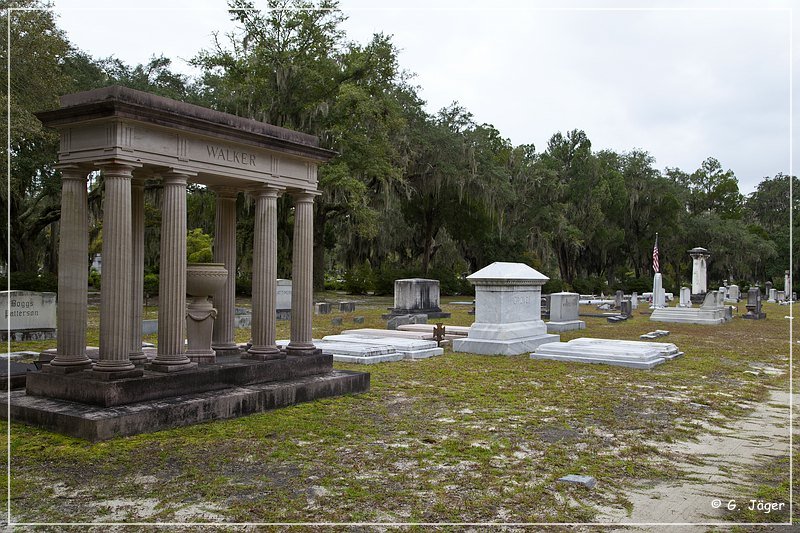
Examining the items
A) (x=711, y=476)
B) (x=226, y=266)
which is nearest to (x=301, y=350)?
(x=226, y=266)

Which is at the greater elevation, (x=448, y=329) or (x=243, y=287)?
(x=243, y=287)

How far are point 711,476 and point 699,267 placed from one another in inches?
1312

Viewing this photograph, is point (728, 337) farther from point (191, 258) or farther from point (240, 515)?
point (191, 258)

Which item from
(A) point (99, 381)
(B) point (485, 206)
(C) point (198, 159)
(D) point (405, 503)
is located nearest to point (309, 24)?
(B) point (485, 206)

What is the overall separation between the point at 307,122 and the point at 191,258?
7946 millimetres

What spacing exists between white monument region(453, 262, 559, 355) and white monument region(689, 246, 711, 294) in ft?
74.9

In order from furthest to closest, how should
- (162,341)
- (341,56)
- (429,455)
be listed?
(341,56) < (162,341) < (429,455)

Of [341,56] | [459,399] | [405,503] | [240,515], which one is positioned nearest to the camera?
[240,515]

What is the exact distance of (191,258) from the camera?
29156mm

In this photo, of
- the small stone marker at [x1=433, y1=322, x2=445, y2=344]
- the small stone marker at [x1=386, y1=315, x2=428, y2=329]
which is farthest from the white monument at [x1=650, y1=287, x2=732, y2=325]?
the small stone marker at [x1=433, y1=322, x2=445, y2=344]

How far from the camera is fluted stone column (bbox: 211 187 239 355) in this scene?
9.56 meters

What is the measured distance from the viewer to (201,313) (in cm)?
880

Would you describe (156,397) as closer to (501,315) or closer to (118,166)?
(118,166)

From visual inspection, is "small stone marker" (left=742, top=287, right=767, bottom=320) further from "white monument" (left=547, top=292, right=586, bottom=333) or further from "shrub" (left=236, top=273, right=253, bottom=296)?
"shrub" (left=236, top=273, right=253, bottom=296)
